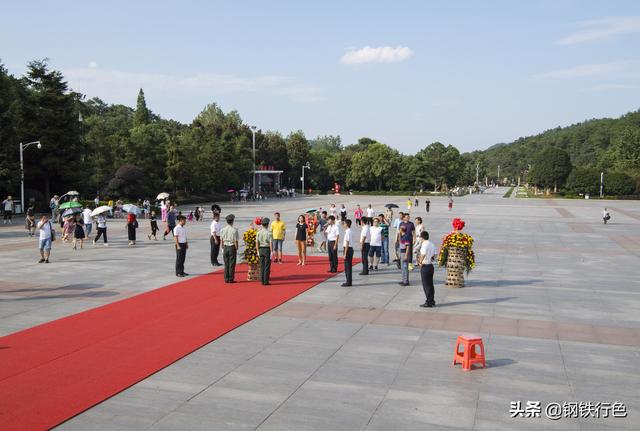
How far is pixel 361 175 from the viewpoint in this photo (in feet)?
333

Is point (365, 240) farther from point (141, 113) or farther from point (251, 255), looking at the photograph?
point (141, 113)

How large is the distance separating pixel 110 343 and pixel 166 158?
52.8 meters

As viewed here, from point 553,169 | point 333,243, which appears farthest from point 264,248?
point 553,169

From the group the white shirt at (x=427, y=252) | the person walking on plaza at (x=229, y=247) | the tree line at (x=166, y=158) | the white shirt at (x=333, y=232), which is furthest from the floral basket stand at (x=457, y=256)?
the tree line at (x=166, y=158)

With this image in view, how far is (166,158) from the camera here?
59875 millimetres

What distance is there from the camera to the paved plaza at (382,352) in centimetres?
665

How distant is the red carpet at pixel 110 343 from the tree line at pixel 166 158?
101 ft

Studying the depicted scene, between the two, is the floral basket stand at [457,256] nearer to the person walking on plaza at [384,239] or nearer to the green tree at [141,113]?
the person walking on plaza at [384,239]

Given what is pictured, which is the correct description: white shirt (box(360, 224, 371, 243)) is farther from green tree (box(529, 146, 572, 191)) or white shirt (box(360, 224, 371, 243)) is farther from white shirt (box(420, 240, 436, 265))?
green tree (box(529, 146, 572, 191))

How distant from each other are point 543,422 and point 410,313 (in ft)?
17.4

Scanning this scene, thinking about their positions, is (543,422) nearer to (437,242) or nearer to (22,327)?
(22,327)

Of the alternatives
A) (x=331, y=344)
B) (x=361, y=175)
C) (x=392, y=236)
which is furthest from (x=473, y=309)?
(x=361, y=175)

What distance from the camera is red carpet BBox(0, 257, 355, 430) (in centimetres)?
698

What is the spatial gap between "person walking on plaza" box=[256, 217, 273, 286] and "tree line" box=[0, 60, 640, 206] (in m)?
30.4
